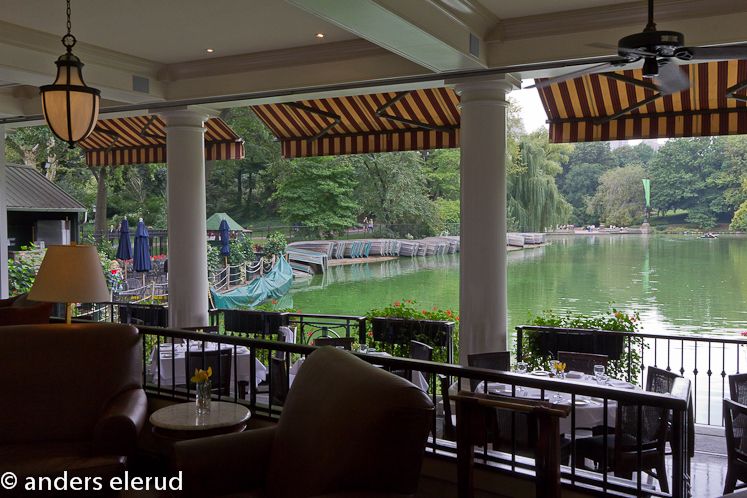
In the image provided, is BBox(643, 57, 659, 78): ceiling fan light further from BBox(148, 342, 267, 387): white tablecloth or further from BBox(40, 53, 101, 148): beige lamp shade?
BBox(148, 342, 267, 387): white tablecloth

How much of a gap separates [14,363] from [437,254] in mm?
24984

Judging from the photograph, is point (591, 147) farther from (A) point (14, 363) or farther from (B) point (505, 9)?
(A) point (14, 363)

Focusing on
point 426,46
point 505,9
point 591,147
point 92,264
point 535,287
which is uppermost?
point 591,147

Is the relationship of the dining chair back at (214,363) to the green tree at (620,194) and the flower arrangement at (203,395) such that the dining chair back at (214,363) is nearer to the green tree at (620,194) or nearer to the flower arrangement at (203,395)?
the flower arrangement at (203,395)

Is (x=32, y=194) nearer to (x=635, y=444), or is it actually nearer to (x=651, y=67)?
(x=651, y=67)

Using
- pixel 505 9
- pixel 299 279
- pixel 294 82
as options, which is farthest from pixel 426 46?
pixel 299 279

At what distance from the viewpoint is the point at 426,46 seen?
15.3ft

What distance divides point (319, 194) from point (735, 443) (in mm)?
22886

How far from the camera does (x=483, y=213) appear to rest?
5.70 m

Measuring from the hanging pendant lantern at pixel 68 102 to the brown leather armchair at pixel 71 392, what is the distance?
1318mm

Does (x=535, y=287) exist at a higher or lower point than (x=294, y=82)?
lower

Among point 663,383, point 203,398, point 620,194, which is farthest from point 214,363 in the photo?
point 620,194

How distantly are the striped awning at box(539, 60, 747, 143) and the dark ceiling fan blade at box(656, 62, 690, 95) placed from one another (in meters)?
1.48

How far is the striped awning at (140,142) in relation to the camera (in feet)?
30.5
